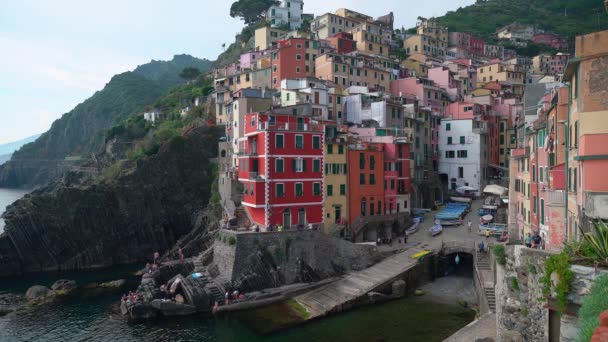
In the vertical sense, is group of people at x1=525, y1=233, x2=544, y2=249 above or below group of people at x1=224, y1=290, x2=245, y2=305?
above

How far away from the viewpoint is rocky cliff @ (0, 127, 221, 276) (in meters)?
56.7

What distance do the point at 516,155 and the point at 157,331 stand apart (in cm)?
3568

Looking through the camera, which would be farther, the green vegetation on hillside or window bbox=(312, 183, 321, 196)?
the green vegetation on hillside

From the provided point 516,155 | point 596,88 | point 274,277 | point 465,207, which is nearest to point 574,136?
point 596,88

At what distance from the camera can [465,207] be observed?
5694 cm

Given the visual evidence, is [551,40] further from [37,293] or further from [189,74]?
[37,293]

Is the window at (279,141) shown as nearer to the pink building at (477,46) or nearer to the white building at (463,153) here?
the white building at (463,153)

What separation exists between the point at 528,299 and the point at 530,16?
173m

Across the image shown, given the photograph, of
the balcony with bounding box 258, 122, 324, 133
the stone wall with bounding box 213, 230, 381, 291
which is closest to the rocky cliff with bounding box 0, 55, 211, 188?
the balcony with bounding box 258, 122, 324, 133

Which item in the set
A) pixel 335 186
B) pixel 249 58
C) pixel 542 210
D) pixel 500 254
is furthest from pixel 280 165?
pixel 249 58

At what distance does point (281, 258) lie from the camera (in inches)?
1603

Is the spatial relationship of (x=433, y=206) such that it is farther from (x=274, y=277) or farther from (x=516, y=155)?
(x=274, y=277)

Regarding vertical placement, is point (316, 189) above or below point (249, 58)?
below

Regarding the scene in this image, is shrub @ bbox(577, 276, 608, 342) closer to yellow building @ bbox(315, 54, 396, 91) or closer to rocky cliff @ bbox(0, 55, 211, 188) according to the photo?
yellow building @ bbox(315, 54, 396, 91)
